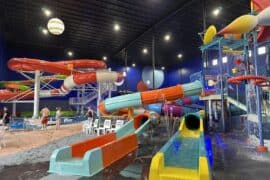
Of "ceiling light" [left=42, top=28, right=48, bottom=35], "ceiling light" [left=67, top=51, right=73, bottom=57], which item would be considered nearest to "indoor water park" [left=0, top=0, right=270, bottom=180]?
"ceiling light" [left=67, top=51, right=73, bottom=57]

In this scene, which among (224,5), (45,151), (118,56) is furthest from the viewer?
(118,56)

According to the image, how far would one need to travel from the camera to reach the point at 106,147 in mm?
4773

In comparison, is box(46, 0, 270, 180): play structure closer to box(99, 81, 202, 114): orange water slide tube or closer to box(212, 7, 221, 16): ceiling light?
box(99, 81, 202, 114): orange water slide tube

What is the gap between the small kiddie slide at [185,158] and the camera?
333 cm

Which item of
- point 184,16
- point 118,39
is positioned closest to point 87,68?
point 118,39

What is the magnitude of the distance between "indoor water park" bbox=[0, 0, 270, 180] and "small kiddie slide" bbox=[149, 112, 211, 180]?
0.08 feet

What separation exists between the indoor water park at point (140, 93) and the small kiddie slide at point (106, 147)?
3 centimetres

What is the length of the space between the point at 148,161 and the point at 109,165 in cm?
94

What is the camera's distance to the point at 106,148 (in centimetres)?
477

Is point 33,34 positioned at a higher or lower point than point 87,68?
higher

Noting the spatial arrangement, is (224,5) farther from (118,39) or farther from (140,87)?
(118,39)

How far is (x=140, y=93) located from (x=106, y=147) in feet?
15.2

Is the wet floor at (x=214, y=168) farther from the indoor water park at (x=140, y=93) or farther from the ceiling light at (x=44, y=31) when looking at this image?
the ceiling light at (x=44, y=31)

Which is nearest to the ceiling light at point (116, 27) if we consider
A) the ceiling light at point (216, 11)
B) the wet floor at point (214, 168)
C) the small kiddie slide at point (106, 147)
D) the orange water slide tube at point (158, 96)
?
the ceiling light at point (216, 11)
